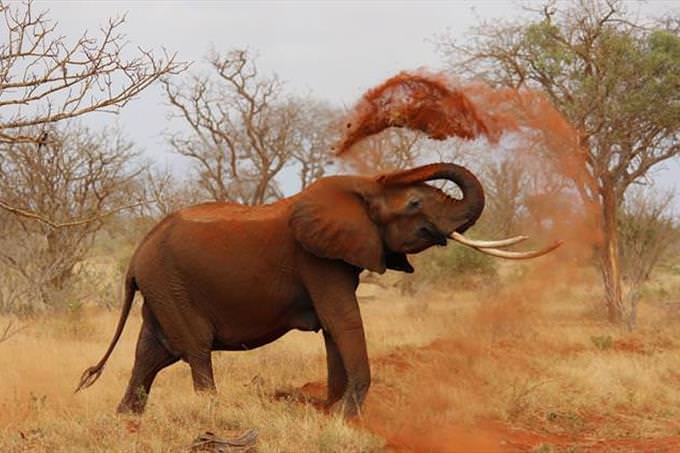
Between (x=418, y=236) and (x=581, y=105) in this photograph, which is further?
(x=581, y=105)

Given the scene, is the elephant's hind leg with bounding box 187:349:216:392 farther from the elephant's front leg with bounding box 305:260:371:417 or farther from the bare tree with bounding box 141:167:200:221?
the bare tree with bounding box 141:167:200:221

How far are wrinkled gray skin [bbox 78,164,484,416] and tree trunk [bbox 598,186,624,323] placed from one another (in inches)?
364

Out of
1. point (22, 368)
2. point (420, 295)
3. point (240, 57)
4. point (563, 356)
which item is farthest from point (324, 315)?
point (240, 57)

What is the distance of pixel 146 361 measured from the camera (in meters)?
9.25

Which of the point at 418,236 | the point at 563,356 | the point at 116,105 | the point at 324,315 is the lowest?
the point at 563,356

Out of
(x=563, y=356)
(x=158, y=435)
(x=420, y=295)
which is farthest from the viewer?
(x=420, y=295)

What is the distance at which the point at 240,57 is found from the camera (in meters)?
28.8

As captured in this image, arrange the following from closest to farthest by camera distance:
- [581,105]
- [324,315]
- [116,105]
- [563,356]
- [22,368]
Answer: [116,105]
[324,315]
[22,368]
[563,356]
[581,105]

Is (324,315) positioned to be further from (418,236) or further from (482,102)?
(482,102)

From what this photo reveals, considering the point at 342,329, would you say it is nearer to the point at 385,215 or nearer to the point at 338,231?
the point at 338,231

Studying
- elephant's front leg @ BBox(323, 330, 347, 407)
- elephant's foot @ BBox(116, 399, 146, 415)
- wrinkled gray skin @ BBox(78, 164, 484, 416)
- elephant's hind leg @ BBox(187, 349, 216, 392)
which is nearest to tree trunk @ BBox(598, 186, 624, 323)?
wrinkled gray skin @ BBox(78, 164, 484, 416)

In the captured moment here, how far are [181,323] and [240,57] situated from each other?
20881mm

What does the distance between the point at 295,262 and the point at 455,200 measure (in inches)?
64.4

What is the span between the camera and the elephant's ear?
27.7ft
